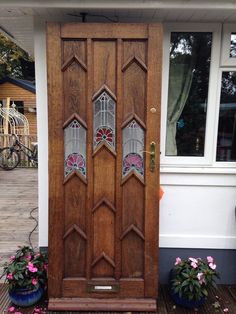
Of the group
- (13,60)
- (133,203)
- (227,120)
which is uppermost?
(13,60)

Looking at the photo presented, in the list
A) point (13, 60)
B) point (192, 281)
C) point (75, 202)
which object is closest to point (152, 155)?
point (75, 202)

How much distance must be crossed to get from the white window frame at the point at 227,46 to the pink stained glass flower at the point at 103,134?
3.78 ft

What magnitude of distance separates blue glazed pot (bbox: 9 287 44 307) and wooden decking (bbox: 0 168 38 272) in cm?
80

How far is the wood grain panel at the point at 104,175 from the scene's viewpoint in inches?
96.0

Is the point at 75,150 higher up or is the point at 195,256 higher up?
the point at 75,150

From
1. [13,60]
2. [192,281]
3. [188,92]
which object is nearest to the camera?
[192,281]

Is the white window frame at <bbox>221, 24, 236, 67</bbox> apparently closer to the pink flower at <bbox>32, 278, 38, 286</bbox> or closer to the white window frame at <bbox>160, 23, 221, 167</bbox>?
the white window frame at <bbox>160, 23, 221, 167</bbox>

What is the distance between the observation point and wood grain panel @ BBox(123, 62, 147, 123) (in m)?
2.36

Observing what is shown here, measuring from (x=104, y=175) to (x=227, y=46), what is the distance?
4.92ft

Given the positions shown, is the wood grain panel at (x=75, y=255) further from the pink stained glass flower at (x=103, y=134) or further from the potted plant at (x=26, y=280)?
the pink stained glass flower at (x=103, y=134)

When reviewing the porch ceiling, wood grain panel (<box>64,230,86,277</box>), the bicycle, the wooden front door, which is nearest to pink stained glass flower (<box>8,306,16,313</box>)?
the wooden front door

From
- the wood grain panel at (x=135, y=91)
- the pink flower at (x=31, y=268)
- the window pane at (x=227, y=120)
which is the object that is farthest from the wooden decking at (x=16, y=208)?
the window pane at (x=227, y=120)

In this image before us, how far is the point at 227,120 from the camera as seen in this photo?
285 cm

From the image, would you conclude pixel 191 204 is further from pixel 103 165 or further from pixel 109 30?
pixel 109 30
